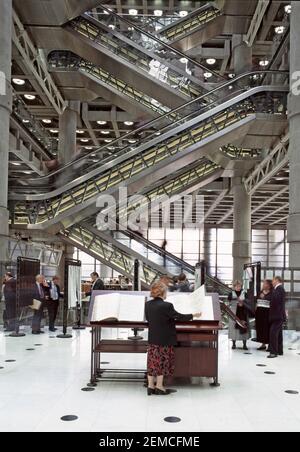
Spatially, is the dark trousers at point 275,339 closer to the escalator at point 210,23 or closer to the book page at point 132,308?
the book page at point 132,308

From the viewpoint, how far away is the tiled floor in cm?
492

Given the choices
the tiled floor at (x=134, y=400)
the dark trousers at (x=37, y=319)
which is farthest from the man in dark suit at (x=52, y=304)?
the tiled floor at (x=134, y=400)

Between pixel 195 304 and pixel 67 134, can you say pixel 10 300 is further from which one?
pixel 67 134

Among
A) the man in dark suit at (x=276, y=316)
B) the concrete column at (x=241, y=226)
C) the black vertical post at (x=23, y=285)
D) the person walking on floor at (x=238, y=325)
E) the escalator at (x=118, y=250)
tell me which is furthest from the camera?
the concrete column at (x=241, y=226)

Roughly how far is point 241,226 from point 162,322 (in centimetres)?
1982

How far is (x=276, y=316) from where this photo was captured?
913 cm

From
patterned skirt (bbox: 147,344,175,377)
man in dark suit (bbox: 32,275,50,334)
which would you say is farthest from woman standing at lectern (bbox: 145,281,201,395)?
man in dark suit (bbox: 32,275,50,334)

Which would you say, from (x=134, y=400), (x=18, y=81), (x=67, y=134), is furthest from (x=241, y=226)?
(x=134, y=400)

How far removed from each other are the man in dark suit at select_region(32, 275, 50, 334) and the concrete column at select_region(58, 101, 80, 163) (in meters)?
12.7

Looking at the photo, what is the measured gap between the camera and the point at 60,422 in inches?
194

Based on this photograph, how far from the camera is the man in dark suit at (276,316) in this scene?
9.10 meters

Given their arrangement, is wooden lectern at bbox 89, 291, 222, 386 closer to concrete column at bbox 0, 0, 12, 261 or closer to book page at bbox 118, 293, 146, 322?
book page at bbox 118, 293, 146, 322

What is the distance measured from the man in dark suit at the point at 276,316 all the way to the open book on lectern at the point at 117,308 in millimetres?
3330
